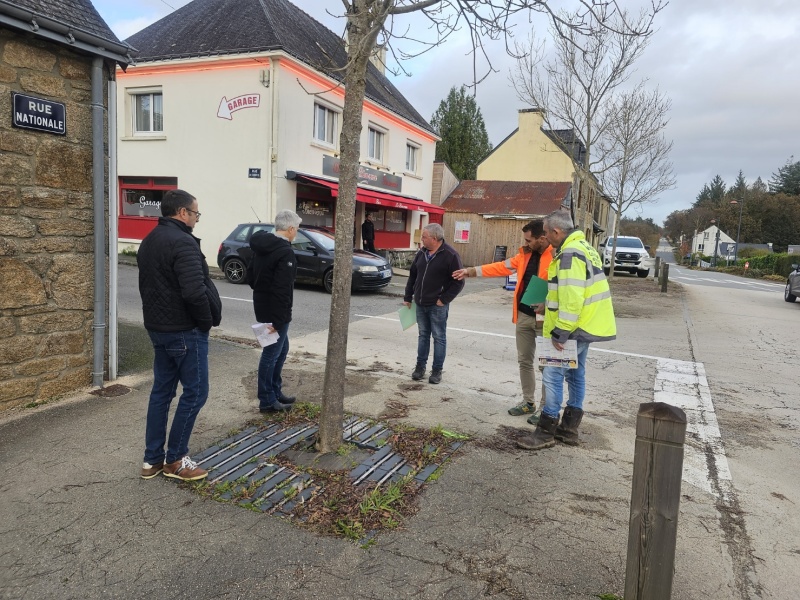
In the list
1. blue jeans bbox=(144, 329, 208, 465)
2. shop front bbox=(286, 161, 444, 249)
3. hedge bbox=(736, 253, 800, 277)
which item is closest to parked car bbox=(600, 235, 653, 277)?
shop front bbox=(286, 161, 444, 249)

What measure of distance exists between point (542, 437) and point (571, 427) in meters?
0.29

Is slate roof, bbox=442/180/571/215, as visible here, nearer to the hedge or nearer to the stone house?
the hedge

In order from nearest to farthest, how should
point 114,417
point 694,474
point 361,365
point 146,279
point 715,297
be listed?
point 146,279, point 694,474, point 114,417, point 361,365, point 715,297

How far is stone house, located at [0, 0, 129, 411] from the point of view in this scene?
437 cm

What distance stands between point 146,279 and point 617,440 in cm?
385

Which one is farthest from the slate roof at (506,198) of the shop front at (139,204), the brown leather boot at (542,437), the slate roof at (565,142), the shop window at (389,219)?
the brown leather boot at (542,437)

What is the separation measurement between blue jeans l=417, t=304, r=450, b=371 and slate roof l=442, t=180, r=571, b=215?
1967cm

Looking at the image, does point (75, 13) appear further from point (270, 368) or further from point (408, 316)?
point (408, 316)

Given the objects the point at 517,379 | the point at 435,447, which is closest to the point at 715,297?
the point at 517,379

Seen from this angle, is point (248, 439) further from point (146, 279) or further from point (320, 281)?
point (320, 281)

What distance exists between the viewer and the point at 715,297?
59.6 ft

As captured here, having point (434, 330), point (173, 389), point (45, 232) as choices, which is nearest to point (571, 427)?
point (434, 330)

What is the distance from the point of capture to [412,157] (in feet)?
80.7

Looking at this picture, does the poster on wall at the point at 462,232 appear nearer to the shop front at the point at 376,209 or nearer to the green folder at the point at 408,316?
the shop front at the point at 376,209
